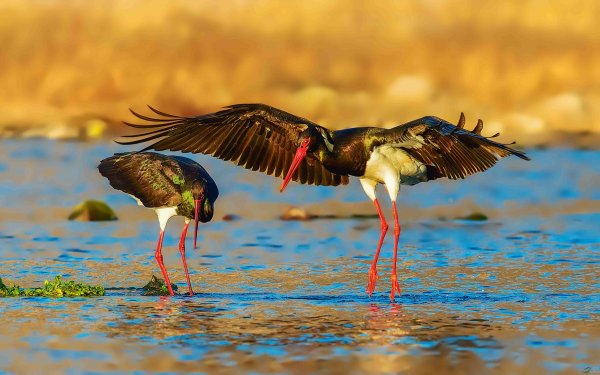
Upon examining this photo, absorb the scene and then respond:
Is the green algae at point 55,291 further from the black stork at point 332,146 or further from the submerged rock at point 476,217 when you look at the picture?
the submerged rock at point 476,217

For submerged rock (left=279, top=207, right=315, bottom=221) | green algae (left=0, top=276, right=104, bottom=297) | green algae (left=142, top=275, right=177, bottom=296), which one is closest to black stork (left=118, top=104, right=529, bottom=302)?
green algae (left=142, top=275, right=177, bottom=296)

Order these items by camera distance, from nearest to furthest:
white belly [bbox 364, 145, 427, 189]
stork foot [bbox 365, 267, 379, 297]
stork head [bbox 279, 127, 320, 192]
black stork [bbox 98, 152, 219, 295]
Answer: stork head [bbox 279, 127, 320, 192] < stork foot [bbox 365, 267, 379, 297] < white belly [bbox 364, 145, 427, 189] < black stork [bbox 98, 152, 219, 295]

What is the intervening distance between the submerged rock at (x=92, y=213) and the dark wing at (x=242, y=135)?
275 inches

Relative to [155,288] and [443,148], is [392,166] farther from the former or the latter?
[155,288]

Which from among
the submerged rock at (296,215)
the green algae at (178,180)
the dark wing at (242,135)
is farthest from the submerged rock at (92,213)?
the dark wing at (242,135)

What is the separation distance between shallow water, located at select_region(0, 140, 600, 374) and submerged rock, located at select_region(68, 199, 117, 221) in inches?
16.6

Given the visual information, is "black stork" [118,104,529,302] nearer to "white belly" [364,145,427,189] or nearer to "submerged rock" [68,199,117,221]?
"white belly" [364,145,427,189]

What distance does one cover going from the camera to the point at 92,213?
2016 cm

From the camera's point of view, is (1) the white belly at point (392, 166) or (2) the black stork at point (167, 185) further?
(2) the black stork at point (167, 185)

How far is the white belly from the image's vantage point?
Result: 1289 cm

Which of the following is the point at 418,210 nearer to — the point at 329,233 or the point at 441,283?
the point at 329,233

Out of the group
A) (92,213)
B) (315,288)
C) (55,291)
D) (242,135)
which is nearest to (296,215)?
(92,213)

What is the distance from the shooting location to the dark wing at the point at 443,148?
488 inches

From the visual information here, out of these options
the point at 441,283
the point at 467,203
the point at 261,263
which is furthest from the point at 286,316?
the point at 467,203
